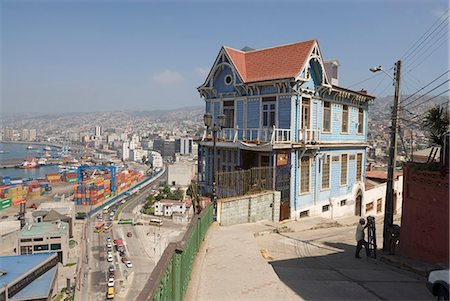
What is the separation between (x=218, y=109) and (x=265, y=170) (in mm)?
5332

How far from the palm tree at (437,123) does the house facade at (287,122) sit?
22.9 feet

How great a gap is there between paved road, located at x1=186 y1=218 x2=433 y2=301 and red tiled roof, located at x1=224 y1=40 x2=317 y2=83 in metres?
7.92

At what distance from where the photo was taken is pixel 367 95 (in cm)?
2141

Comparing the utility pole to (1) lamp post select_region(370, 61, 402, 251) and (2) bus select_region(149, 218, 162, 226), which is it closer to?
(1) lamp post select_region(370, 61, 402, 251)

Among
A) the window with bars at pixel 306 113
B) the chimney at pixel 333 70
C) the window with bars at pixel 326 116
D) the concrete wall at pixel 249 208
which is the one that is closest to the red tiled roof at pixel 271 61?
the window with bars at pixel 306 113

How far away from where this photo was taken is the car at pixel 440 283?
5751mm

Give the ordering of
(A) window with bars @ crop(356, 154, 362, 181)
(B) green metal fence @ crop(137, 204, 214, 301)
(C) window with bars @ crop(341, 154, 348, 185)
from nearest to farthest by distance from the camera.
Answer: (B) green metal fence @ crop(137, 204, 214, 301) → (C) window with bars @ crop(341, 154, 348, 185) → (A) window with bars @ crop(356, 154, 362, 181)

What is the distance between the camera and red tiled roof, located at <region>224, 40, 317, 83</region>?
1639 cm

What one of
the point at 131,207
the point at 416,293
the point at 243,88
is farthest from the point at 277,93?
the point at 131,207

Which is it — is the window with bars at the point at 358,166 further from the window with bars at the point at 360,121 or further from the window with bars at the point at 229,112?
the window with bars at the point at 229,112

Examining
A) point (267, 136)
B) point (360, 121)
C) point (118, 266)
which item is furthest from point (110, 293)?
point (360, 121)

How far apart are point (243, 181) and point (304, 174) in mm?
4367

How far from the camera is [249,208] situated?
549 inches

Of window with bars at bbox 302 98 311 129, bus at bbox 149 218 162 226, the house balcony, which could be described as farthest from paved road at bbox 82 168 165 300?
window with bars at bbox 302 98 311 129
